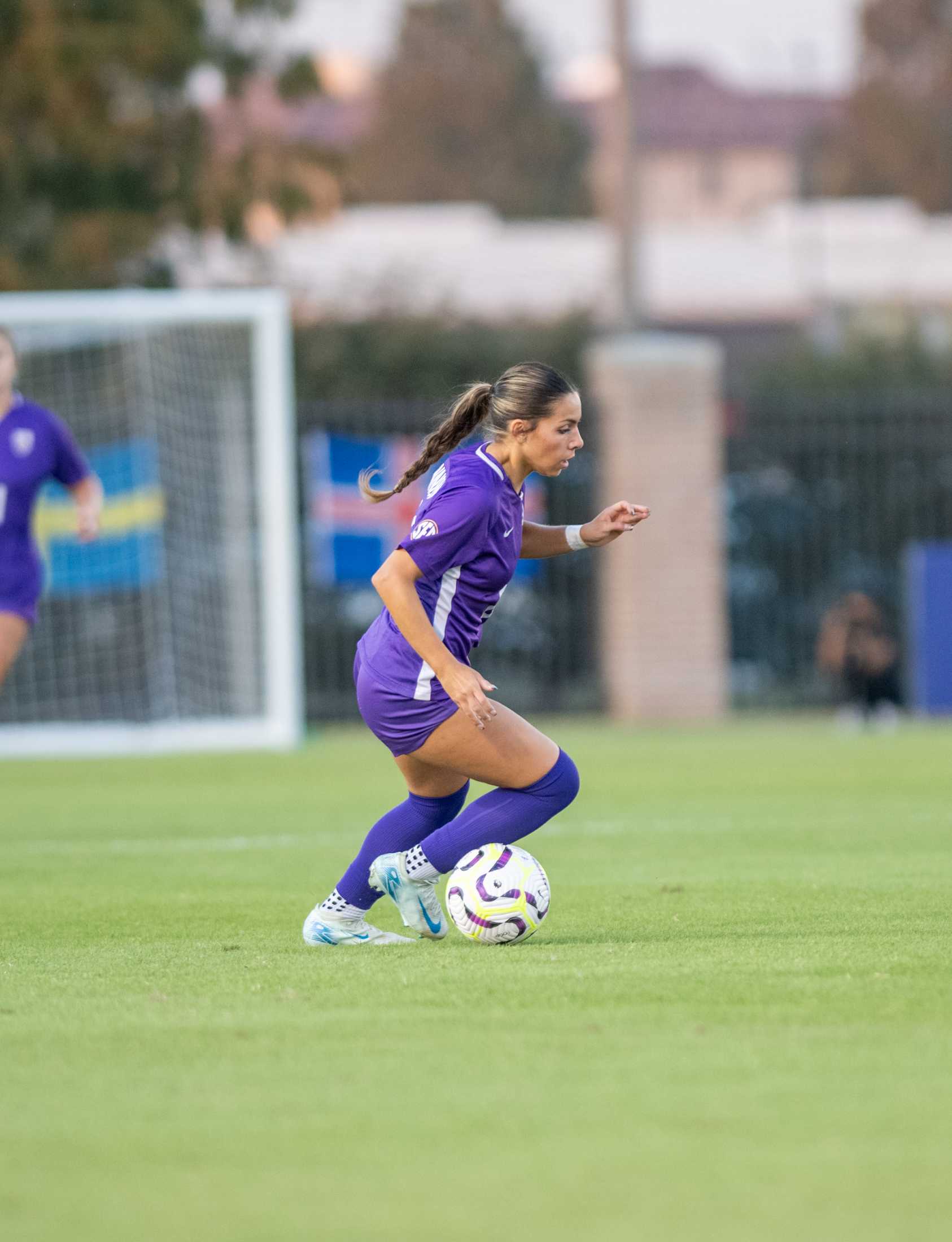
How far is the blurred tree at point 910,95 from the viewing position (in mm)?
59031

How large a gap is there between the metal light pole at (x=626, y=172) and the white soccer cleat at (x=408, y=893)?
16.2 meters

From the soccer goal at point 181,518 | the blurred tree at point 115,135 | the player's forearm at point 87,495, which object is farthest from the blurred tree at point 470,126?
the player's forearm at point 87,495

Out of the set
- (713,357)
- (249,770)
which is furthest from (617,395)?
(249,770)

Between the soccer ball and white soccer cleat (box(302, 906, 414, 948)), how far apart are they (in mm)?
309

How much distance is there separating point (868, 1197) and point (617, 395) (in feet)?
56.6

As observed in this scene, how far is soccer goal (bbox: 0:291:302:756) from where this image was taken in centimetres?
1581

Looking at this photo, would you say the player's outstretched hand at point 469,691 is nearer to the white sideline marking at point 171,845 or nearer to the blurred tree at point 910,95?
the white sideline marking at point 171,845

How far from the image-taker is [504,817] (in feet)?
18.9

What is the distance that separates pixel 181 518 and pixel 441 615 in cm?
1164

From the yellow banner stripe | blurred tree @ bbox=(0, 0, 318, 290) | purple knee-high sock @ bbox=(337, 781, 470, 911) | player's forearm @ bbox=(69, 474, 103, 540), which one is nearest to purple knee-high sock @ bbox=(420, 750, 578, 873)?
purple knee-high sock @ bbox=(337, 781, 470, 911)

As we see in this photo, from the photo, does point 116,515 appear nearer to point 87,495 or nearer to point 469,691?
point 87,495

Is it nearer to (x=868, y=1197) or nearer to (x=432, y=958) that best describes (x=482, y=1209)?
(x=868, y=1197)

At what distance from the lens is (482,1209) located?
2994mm

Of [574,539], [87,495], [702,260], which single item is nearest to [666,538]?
[87,495]
